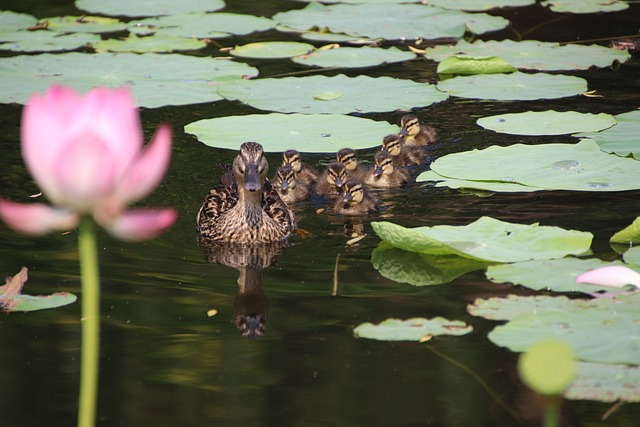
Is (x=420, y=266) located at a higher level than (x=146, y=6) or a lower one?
lower

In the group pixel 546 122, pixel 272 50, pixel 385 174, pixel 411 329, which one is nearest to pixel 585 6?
pixel 272 50

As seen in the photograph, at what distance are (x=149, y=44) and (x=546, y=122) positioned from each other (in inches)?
163

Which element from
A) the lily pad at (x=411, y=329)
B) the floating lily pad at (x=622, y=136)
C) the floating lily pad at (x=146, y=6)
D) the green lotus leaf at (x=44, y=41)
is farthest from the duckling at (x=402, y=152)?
the floating lily pad at (x=146, y=6)

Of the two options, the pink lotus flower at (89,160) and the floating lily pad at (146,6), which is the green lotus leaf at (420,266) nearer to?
the pink lotus flower at (89,160)

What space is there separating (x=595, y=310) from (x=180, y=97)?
16.2 feet

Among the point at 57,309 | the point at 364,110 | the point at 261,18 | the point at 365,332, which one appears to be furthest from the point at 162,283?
the point at 261,18

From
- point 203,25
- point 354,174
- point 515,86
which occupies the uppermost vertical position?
point 203,25

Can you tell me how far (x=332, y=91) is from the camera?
8.76 meters

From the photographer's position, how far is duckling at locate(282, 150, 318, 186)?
709 centimetres

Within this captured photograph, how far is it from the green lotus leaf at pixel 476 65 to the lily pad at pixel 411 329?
5.03 metres

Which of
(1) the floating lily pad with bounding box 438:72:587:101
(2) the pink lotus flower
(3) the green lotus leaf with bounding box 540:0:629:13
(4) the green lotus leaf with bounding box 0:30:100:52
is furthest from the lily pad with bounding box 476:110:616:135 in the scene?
(2) the pink lotus flower

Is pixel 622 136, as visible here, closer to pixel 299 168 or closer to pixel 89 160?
pixel 299 168

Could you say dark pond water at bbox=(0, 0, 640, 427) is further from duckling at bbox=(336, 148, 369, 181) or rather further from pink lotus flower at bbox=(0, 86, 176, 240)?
pink lotus flower at bbox=(0, 86, 176, 240)

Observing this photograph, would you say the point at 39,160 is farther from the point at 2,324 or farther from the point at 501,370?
the point at 2,324
